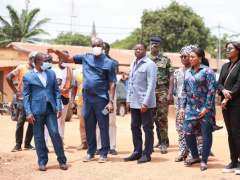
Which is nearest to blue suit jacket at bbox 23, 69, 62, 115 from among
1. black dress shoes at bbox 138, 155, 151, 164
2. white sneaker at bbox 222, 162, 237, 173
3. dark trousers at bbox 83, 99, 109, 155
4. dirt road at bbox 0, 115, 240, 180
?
dark trousers at bbox 83, 99, 109, 155

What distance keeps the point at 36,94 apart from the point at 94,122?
48.8 inches

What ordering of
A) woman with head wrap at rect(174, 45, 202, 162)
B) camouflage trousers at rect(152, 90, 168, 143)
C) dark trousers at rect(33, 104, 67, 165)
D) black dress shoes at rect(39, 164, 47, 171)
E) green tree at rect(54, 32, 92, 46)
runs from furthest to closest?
green tree at rect(54, 32, 92, 46) < camouflage trousers at rect(152, 90, 168, 143) < woman with head wrap at rect(174, 45, 202, 162) < dark trousers at rect(33, 104, 67, 165) < black dress shoes at rect(39, 164, 47, 171)

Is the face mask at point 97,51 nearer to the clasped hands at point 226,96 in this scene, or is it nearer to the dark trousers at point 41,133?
the dark trousers at point 41,133

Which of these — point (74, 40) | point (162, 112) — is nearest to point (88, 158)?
point (162, 112)

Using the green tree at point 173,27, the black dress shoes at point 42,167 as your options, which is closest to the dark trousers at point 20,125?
the black dress shoes at point 42,167

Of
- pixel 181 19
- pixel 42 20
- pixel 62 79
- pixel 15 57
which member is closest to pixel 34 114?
pixel 62 79

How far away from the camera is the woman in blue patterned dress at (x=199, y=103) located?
652 centimetres

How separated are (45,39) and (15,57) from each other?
1204 centimetres

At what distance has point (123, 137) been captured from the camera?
1194cm

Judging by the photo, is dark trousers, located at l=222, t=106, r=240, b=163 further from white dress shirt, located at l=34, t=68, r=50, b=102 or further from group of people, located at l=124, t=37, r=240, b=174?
white dress shirt, located at l=34, t=68, r=50, b=102

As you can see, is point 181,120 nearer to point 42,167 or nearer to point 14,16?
point 42,167

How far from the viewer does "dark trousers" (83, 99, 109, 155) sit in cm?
745

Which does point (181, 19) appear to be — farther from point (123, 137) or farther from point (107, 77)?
point (107, 77)

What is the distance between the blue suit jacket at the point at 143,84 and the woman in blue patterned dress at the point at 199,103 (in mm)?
696
